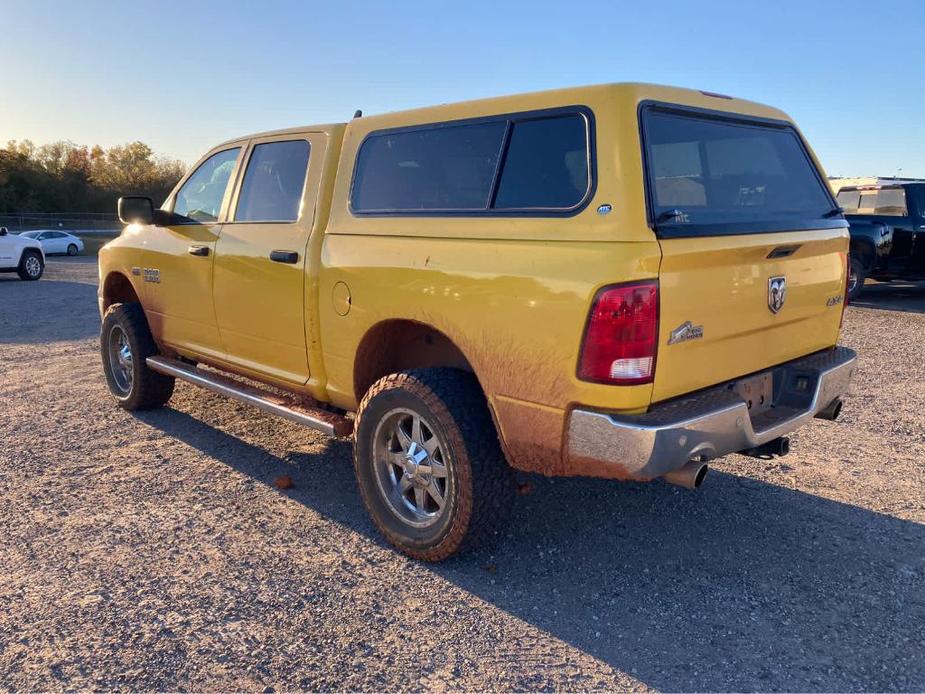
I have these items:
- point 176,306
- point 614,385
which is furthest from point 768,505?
point 176,306

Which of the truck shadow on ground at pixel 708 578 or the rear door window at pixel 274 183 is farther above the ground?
the rear door window at pixel 274 183

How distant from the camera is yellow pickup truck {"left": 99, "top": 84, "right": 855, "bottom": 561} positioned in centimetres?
280

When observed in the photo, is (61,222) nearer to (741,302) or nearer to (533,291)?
(533,291)

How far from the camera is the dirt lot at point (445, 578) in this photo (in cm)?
271

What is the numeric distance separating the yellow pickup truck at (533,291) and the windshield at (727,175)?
0.01 m

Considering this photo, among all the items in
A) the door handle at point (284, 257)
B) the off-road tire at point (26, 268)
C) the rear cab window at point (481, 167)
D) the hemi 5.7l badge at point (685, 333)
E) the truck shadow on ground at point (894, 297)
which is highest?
the rear cab window at point (481, 167)

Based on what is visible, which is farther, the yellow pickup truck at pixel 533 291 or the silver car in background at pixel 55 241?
the silver car in background at pixel 55 241

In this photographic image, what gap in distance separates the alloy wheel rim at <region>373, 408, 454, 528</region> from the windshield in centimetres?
141

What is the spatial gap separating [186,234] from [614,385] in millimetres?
3443

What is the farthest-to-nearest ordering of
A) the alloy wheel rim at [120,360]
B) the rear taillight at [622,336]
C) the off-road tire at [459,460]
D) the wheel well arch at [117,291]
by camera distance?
the wheel well arch at [117,291], the alloy wheel rim at [120,360], the off-road tire at [459,460], the rear taillight at [622,336]

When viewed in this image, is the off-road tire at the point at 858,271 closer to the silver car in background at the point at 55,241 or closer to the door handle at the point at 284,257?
the door handle at the point at 284,257

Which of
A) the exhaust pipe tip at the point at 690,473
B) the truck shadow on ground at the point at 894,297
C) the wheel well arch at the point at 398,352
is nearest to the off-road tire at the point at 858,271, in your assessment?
the truck shadow on ground at the point at 894,297

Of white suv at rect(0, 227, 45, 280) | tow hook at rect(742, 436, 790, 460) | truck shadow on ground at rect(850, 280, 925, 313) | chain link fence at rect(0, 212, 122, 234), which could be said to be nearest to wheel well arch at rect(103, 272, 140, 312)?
tow hook at rect(742, 436, 790, 460)

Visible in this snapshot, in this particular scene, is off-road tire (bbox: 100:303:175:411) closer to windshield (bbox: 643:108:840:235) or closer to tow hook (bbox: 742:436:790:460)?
windshield (bbox: 643:108:840:235)
